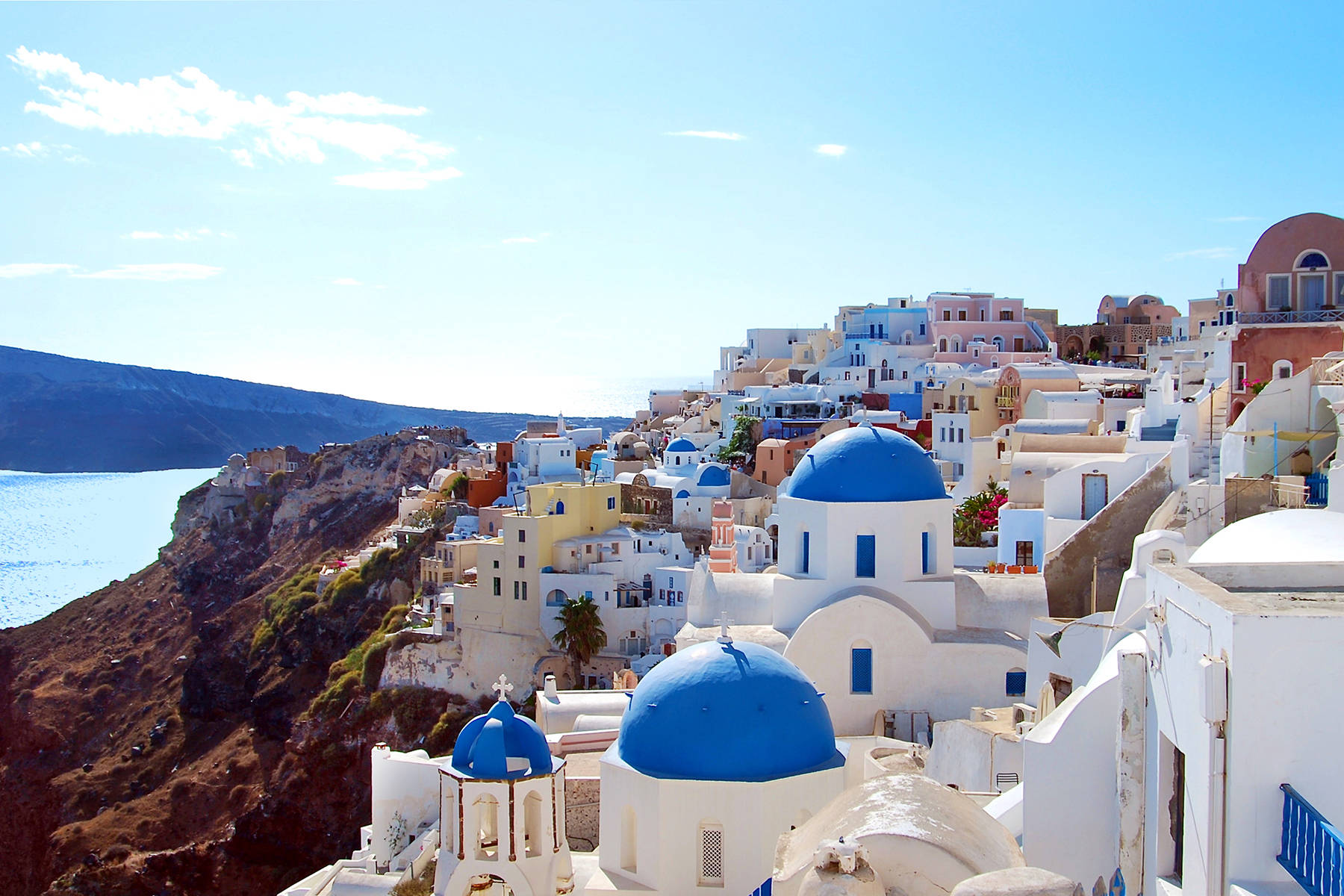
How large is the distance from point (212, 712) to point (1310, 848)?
46687 mm

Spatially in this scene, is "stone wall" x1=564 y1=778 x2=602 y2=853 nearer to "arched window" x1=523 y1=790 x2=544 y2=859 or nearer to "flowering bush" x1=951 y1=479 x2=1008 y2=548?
"arched window" x1=523 y1=790 x2=544 y2=859

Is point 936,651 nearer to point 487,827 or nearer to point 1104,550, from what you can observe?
point 1104,550

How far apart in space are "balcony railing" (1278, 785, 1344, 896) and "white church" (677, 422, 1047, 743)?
11.1 meters

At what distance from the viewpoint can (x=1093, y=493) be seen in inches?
809

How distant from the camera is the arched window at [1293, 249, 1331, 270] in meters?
19.8

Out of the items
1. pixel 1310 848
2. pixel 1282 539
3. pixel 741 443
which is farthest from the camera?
pixel 741 443

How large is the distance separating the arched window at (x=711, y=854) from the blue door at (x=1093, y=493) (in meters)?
11.7

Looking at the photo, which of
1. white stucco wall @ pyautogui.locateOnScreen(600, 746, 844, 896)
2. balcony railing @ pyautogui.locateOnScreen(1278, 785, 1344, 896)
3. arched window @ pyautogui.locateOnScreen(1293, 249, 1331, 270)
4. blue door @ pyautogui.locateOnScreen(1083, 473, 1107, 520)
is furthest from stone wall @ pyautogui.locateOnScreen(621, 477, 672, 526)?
balcony railing @ pyautogui.locateOnScreen(1278, 785, 1344, 896)

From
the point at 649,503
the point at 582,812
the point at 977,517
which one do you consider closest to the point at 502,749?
the point at 582,812

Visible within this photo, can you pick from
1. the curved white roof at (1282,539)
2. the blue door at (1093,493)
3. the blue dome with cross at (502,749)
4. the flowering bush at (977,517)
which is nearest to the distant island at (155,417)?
the flowering bush at (977,517)

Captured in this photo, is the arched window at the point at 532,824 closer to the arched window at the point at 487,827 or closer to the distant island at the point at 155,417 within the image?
the arched window at the point at 487,827

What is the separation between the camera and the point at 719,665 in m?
11.9

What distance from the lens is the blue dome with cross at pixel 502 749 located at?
450 inches

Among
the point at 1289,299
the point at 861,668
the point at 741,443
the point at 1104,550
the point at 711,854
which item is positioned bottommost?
the point at 711,854
